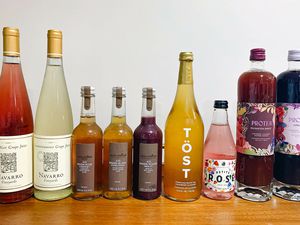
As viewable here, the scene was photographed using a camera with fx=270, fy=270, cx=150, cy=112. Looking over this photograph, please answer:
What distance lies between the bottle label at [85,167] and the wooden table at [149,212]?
3 centimetres

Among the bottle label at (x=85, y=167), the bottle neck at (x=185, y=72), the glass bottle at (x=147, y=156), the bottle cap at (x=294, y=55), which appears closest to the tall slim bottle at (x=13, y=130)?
the bottle label at (x=85, y=167)

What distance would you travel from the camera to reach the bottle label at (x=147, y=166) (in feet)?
1.86

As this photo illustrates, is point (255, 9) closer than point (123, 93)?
No

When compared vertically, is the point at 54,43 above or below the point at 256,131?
above

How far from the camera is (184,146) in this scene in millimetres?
582

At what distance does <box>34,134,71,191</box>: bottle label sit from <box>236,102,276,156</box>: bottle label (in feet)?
1.26

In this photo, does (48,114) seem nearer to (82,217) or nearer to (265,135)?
(82,217)

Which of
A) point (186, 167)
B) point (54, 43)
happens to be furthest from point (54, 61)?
point (186, 167)

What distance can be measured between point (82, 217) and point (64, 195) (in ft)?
0.33

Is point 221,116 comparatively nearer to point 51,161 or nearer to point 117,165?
point 117,165

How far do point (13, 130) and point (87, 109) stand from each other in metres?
0.15

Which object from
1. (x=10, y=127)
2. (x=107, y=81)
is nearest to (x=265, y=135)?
(x=107, y=81)

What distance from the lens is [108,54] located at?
74 cm

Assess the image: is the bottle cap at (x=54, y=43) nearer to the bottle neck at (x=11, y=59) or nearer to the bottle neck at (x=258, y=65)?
the bottle neck at (x=11, y=59)
